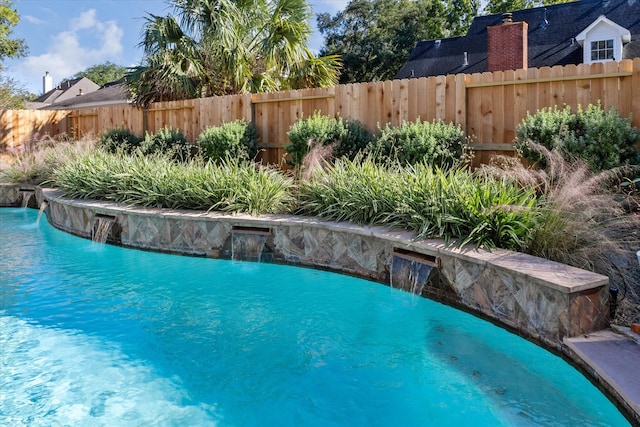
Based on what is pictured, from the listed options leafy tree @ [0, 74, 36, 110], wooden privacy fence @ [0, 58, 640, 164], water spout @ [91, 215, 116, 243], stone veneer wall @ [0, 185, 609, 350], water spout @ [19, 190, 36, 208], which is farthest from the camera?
Result: leafy tree @ [0, 74, 36, 110]

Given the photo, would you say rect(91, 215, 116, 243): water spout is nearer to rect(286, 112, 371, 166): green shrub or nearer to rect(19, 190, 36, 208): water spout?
rect(286, 112, 371, 166): green shrub

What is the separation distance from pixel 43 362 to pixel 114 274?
2168 mm

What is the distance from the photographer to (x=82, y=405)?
10.0 feet

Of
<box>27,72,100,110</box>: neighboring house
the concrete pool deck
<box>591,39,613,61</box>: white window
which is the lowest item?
the concrete pool deck

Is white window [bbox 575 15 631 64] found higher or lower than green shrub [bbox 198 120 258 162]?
higher

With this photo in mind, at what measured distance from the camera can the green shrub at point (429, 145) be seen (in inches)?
259

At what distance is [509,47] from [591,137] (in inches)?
376

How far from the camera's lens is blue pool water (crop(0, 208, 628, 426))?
2.94m

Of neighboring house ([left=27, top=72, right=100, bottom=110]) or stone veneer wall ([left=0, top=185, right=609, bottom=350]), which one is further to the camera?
neighboring house ([left=27, top=72, right=100, bottom=110])

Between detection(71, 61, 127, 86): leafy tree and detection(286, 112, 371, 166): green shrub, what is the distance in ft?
185

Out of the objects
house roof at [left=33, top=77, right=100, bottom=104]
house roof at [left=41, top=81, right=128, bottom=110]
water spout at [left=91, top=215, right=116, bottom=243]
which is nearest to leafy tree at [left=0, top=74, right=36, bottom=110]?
house roof at [left=41, top=81, right=128, bottom=110]

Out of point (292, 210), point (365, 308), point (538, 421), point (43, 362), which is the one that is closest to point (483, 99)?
point (292, 210)

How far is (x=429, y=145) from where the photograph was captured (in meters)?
6.56

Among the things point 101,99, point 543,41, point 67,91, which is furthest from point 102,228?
point 67,91
